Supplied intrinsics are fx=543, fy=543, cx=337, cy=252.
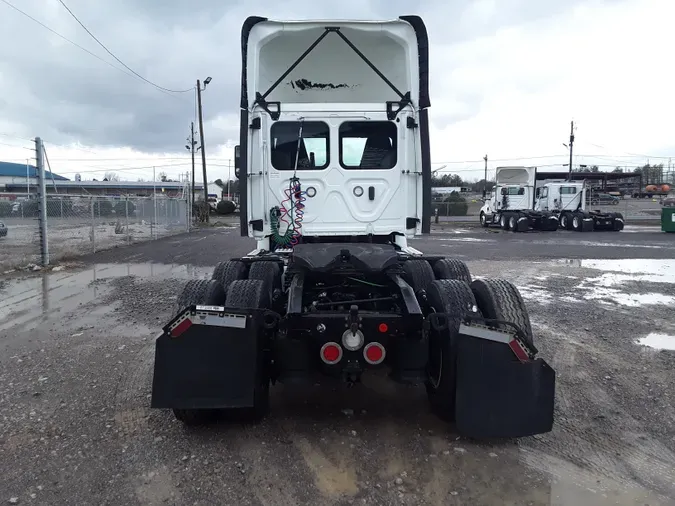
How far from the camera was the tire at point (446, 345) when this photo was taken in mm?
3922

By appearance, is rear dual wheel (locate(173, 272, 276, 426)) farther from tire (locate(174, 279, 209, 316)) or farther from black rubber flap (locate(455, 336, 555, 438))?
black rubber flap (locate(455, 336, 555, 438))

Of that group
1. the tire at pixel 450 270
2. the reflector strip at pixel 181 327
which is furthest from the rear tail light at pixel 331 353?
the tire at pixel 450 270

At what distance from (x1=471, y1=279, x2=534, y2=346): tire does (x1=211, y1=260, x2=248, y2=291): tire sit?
2.69 meters

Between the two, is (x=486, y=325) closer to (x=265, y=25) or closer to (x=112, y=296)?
(x=265, y=25)

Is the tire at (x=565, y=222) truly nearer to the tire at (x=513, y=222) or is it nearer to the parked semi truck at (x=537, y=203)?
the parked semi truck at (x=537, y=203)

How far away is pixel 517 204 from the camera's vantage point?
32062 millimetres

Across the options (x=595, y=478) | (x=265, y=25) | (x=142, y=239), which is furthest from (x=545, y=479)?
(x=142, y=239)

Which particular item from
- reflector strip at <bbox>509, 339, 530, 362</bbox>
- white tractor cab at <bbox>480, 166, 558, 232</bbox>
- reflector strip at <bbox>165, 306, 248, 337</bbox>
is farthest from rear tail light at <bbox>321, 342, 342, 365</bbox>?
white tractor cab at <bbox>480, 166, 558, 232</bbox>

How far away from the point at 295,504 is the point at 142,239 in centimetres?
2048

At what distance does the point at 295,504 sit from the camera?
10.6 ft

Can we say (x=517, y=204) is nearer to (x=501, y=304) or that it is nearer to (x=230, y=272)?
(x=230, y=272)

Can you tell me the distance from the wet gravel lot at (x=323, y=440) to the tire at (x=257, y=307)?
0.18m

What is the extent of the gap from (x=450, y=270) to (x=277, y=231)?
1976mm

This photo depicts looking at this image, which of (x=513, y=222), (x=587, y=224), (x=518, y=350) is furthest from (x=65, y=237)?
(x=587, y=224)
